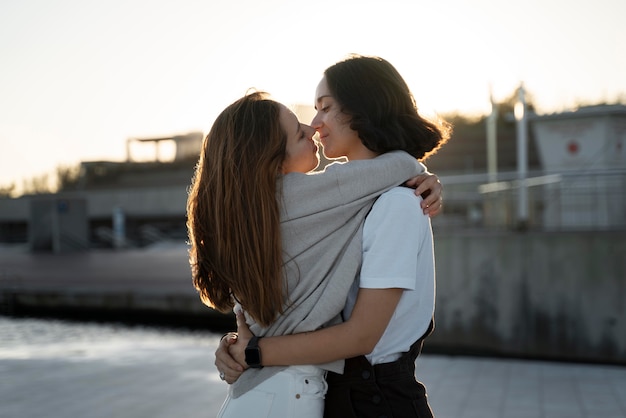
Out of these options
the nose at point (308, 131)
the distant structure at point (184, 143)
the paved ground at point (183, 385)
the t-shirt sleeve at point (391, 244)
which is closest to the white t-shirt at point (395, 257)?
the t-shirt sleeve at point (391, 244)

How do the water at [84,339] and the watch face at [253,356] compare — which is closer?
the watch face at [253,356]

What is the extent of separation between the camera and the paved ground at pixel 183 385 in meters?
6.25

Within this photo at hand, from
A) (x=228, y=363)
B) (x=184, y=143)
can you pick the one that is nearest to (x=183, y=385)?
(x=228, y=363)

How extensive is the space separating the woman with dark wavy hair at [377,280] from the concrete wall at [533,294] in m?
8.15

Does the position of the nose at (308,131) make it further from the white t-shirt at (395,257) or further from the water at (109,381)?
the water at (109,381)

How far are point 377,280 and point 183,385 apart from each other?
576 centimetres

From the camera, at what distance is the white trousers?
189 centimetres

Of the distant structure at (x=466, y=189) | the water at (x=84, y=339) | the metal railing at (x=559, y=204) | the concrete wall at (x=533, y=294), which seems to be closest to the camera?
the water at (x=84, y=339)

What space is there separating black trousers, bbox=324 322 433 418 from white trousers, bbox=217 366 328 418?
2.5 inches

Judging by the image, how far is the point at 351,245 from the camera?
1.86 meters

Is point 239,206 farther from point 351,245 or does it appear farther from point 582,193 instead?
point 582,193

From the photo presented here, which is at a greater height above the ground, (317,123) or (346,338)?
(317,123)

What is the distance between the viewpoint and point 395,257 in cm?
182

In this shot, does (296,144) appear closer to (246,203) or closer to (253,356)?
(246,203)
